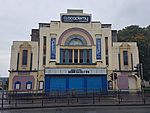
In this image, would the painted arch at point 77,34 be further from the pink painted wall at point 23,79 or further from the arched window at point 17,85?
the arched window at point 17,85

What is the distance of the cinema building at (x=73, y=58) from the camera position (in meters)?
43.2

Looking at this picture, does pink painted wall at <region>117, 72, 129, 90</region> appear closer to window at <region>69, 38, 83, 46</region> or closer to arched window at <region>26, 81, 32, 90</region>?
window at <region>69, 38, 83, 46</region>

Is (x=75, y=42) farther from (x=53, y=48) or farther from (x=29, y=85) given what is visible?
(x=29, y=85)

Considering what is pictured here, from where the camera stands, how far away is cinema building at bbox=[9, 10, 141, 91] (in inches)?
1702

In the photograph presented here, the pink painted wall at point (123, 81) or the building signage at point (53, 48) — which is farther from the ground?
the building signage at point (53, 48)

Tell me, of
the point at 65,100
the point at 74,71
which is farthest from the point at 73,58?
the point at 65,100

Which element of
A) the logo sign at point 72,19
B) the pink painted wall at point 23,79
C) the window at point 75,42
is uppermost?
the logo sign at point 72,19

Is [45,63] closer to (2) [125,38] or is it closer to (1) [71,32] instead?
(1) [71,32]

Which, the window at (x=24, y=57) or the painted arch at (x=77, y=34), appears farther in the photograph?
the painted arch at (x=77, y=34)

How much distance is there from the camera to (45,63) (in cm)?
4497

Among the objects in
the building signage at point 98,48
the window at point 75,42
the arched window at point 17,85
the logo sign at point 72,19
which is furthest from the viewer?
the logo sign at point 72,19

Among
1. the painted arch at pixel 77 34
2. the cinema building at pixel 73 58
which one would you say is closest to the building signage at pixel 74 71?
the cinema building at pixel 73 58

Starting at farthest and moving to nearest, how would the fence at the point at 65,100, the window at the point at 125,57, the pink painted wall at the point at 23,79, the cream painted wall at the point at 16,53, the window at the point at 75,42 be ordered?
1. the window at the point at 75,42
2. the window at the point at 125,57
3. the cream painted wall at the point at 16,53
4. the pink painted wall at the point at 23,79
5. the fence at the point at 65,100

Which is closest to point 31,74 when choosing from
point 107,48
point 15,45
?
point 15,45
